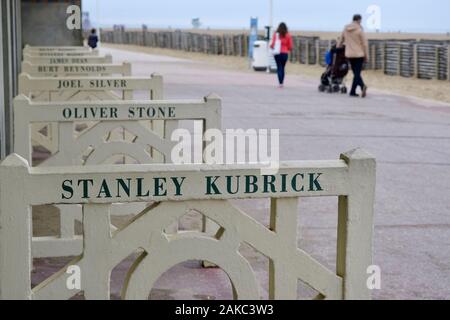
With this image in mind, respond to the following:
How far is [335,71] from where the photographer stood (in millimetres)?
21141

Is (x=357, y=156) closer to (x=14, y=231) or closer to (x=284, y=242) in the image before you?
(x=284, y=242)

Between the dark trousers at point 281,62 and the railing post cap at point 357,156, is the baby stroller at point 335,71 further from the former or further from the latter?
the railing post cap at point 357,156

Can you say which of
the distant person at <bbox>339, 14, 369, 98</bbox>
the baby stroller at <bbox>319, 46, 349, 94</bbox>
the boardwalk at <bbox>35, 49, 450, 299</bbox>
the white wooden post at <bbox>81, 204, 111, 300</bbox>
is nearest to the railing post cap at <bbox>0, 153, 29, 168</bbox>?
the white wooden post at <bbox>81, 204, 111, 300</bbox>

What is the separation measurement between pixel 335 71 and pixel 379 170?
36.5ft

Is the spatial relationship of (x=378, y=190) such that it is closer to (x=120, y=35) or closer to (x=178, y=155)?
(x=178, y=155)

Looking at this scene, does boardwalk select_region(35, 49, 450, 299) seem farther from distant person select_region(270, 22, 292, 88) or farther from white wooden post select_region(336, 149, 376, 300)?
white wooden post select_region(336, 149, 376, 300)

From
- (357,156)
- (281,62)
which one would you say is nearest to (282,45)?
(281,62)

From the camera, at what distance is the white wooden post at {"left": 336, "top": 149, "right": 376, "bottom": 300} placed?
12.4 feet

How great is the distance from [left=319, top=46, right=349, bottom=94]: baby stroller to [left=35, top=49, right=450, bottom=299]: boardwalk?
42cm

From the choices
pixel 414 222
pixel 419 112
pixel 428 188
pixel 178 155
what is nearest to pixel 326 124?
pixel 419 112

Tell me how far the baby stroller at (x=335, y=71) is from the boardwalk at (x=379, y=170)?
0.42 m

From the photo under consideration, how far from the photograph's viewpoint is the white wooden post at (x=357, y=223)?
12.4ft

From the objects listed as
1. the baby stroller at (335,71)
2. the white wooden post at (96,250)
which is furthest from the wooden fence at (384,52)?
the white wooden post at (96,250)

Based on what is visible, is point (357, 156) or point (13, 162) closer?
point (13, 162)
